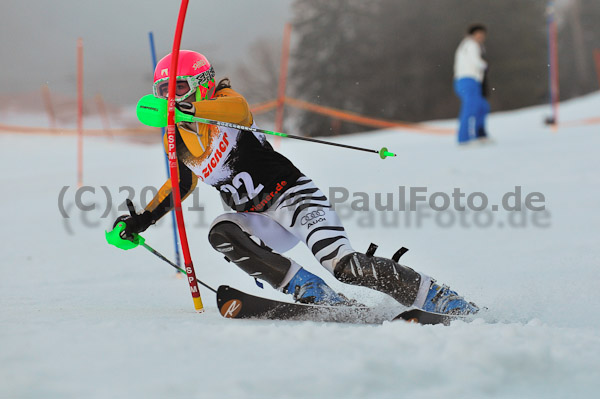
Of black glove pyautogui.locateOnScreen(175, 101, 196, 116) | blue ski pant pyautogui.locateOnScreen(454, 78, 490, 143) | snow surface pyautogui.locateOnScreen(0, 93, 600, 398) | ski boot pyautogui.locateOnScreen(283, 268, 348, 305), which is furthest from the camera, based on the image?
blue ski pant pyautogui.locateOnScreen(454, 78, 490, 143)

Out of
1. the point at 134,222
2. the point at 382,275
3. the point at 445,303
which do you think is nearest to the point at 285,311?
the point at 382,275

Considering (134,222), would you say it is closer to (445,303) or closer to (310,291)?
(310,291)

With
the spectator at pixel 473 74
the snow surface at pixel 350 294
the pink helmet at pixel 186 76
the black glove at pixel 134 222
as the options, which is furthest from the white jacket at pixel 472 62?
the black glove at pixel 134 222

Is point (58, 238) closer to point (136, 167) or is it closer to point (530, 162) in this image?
point (136, 167)

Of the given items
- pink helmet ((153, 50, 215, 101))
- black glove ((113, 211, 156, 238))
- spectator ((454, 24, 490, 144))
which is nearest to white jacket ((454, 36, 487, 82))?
spectator ((454, 24, 490, 144))

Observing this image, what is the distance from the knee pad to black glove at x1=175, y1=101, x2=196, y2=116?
513mm

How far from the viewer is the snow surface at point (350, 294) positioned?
1.56 m

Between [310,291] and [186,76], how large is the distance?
3.57 feet

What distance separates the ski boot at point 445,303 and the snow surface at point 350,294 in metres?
0.12

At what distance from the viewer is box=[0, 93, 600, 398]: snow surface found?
156 centimetres

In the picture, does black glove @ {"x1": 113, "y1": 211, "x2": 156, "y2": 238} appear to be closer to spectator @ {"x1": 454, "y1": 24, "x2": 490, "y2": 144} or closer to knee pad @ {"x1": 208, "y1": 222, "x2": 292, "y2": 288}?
knee pad @ {"x1": 208, "y1": 222, "x2": 292, "y2": 288}

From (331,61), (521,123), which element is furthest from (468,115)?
(331,61)

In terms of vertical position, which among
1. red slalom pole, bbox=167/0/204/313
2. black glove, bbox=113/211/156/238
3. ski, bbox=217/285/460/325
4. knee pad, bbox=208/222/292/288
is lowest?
ski, bbox=217/285/460/325

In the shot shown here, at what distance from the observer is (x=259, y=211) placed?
279cm
